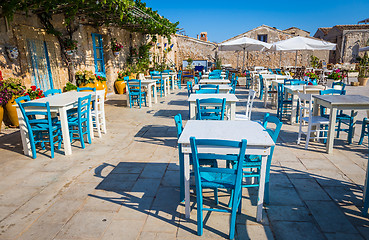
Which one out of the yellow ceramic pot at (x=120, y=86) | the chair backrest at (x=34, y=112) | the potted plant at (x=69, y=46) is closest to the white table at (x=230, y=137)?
the chair backrest at (x=34, y=112)

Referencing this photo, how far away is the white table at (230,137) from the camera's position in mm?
2150

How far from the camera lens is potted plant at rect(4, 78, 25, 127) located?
5.38 meters

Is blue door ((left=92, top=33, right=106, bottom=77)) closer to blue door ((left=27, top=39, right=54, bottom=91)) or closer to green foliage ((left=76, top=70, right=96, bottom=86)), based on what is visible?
green foliage ((left=76, top=70, right=96, bottom=86))

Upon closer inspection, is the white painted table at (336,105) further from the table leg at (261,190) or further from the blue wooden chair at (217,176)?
the blue wooden chair at (217,176)

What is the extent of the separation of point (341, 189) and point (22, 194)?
11.6 ft

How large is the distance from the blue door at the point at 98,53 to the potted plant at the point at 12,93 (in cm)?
412

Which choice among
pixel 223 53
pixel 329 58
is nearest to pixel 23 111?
pixel 223 53

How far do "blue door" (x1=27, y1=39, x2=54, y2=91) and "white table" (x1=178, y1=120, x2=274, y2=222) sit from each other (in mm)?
5345

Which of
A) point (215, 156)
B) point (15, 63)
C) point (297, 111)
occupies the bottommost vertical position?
point (297, 111)

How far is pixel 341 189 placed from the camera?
289cm

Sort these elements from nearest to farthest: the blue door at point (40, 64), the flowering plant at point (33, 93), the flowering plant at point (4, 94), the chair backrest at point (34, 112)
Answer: the chair backrest at point (34, 112) → the flowering plant at point (4, 94) → the flowering plant at point (33, 93) → the blue door at point (40, 64)

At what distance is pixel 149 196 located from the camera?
2805 mm

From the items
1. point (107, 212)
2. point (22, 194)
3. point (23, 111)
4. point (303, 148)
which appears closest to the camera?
point (107, 212)

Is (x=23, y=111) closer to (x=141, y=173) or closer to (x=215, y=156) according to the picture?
(x=141, y=173)
